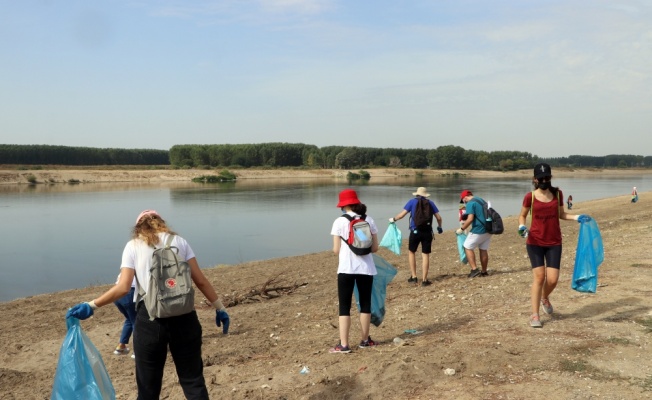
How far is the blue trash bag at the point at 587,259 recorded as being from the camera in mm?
6250

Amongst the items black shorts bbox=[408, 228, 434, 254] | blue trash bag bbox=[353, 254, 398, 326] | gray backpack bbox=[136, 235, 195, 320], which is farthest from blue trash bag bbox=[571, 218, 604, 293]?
gray backpack bbox=[136, 235, 195, 320]

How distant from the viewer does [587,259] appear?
6301 millimetres

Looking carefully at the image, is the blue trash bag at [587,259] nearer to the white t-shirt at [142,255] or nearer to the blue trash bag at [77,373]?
the white t-shirt at [142,255]

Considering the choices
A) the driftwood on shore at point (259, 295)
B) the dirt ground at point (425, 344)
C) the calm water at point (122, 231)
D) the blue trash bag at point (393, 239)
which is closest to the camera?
the dirt ground at point (425, 344)

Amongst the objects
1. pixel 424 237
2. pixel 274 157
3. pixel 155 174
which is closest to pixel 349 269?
pixel 424 237

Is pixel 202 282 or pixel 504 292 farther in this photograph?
pixel 504 292

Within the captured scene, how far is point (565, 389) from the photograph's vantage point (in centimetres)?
432

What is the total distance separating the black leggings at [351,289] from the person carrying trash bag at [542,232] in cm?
168

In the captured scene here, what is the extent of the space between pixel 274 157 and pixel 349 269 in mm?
124761

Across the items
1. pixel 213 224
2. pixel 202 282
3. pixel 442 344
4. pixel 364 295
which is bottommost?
pixel 213 224

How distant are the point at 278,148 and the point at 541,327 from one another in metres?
127

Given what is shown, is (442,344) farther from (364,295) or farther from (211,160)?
(211,160)

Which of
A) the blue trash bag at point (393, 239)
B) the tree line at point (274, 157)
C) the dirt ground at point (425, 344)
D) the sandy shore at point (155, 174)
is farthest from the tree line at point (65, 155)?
the blue trash bag at point (393, 239)

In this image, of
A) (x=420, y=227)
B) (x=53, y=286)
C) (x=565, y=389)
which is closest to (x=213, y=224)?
(x=53, y=286)
